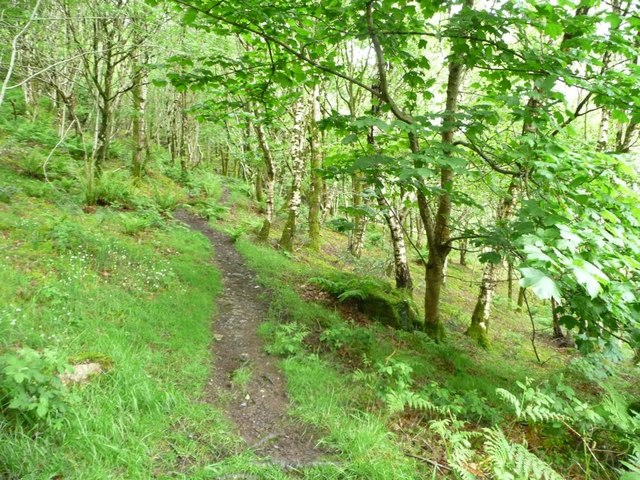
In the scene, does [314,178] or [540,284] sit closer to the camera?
[540,284]

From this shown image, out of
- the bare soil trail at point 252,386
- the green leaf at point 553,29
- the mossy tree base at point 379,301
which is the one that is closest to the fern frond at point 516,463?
the bare soil trail at point 252,386

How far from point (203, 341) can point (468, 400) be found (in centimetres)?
Result: 386

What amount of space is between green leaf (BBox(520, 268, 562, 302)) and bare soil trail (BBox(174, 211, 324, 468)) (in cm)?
276

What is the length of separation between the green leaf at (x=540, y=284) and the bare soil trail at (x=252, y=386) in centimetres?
276

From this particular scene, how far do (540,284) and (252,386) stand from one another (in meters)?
3.92

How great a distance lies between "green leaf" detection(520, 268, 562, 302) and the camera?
1.79 m

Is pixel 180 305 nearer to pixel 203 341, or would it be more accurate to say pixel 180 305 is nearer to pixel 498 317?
pixel 203 341

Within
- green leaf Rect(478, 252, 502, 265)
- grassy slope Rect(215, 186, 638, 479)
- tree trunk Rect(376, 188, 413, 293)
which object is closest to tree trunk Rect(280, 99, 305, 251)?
grassy slope Rect(215, 186, 638, 479)

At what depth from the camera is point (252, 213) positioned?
711 inches

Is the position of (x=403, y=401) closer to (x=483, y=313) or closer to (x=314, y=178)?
(x=483, y=313)

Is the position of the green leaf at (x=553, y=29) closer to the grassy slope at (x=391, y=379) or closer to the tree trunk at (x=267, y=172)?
the grassy slope at (x=391, y=379)

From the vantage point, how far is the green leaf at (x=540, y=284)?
1788mm

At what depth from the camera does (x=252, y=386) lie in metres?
4.77

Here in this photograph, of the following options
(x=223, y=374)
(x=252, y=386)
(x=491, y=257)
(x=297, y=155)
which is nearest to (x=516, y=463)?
(x=491, y=257)
